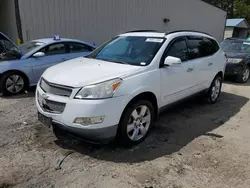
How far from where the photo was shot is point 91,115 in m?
3.07

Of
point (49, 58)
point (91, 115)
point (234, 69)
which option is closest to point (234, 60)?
point (234, 69)

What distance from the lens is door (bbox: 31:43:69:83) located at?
6.34 m

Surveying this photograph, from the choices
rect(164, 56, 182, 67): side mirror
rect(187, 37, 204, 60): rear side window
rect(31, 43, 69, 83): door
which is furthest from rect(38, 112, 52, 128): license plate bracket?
rect(31, 43, 69, 83): door

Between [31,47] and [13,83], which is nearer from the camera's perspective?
[13,83]

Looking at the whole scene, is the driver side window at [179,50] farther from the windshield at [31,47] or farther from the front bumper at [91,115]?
the windshield at [31,47]

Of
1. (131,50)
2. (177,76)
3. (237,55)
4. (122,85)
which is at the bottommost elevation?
(237,55)

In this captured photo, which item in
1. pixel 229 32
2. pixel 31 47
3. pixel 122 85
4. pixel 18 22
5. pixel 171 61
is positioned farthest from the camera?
pixel 229 32

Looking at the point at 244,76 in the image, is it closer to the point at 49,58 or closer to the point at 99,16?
the point at 49,58

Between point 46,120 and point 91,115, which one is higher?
point 91,115

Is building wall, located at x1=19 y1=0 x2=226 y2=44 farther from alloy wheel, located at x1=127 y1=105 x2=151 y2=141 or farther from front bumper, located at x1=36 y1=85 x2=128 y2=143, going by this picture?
alloy wheel, located at x1=127 y1=105 x2=151 y2=141

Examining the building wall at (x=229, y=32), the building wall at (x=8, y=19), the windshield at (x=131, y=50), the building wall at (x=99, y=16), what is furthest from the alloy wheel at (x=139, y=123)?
the building wall at (x=229, y=32)

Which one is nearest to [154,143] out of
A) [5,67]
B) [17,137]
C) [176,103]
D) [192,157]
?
[192,157]

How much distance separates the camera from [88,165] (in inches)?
126

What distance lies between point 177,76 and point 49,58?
381cm
